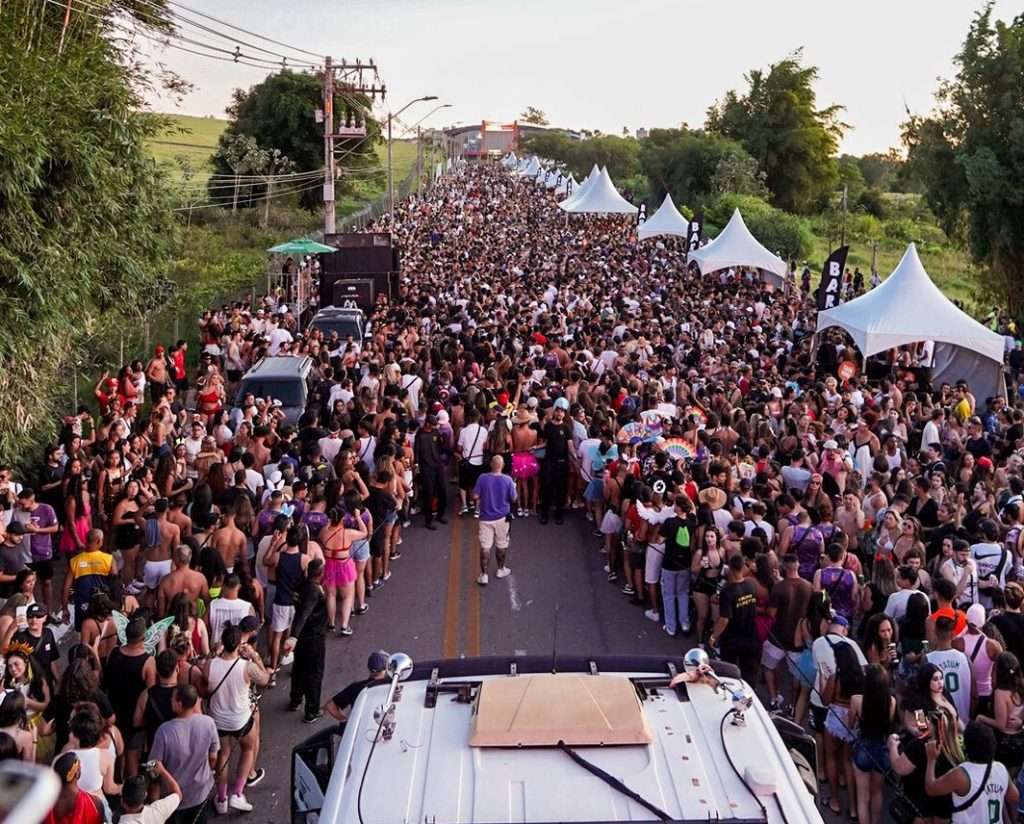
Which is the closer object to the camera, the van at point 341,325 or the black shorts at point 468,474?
the black shorts at point 468,474

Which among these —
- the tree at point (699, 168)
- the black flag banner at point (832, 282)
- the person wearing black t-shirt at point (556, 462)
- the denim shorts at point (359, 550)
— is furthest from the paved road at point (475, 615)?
the tree at point (699, 168)

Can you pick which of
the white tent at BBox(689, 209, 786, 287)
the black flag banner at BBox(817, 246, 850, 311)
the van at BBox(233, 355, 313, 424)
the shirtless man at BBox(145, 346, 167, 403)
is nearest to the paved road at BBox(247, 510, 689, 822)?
the van at BBox(233, 355, 313, 424)

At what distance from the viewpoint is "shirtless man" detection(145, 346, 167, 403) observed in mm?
16609

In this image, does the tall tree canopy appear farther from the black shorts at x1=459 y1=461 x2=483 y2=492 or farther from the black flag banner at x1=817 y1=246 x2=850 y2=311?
the black flag banner at x1=817 y1=246 x2=850 y2=311

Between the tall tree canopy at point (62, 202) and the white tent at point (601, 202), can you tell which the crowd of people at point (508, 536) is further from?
the white tent at point (601, 202)

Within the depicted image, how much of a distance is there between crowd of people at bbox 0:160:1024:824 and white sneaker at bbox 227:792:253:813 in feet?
0.18

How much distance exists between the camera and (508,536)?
1189 centimetres

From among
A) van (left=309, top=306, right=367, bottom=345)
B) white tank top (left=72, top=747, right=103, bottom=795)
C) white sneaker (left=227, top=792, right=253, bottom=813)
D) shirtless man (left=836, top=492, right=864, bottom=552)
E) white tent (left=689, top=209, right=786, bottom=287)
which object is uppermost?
white tent (left=689, top=209, right=786, bottom=287)

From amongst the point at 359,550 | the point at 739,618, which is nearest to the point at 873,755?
the point at 739,618

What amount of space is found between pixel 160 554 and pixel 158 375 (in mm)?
8245

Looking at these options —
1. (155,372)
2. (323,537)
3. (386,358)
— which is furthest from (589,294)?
(323,537)

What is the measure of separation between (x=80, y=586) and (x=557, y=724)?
588cm

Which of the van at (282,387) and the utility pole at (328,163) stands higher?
the utility pole at (328,163)

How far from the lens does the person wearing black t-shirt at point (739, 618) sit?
8.19 meters
